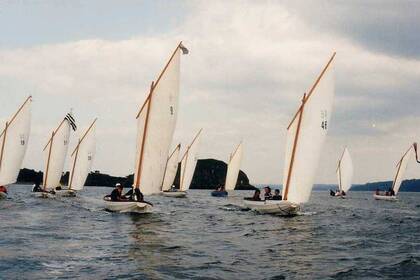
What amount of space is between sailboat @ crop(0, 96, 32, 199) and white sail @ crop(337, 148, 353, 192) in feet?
285

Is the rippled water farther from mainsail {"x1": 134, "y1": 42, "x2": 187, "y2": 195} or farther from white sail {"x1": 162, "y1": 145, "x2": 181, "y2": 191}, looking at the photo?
white sail {"x1": 162, "y1": 145, "x2": 181, "y2": 191}

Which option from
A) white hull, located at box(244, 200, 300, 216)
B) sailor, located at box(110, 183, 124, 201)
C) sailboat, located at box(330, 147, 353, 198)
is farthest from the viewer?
sailboat, located at box(330, 147, 353, 198)

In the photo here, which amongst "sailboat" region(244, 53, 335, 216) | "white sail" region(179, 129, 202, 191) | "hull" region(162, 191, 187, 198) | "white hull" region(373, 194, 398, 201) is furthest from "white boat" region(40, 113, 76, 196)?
"white hull" region(373, 194, 398, 201)

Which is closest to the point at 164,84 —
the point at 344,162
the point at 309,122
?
the point at 309,122

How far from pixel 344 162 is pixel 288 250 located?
348 feet

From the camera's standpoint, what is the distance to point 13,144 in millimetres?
60156

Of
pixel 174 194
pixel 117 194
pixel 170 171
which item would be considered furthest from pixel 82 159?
pixel 117 194

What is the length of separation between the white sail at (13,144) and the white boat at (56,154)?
14344mm

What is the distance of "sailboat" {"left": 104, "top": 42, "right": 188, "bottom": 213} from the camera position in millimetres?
42531

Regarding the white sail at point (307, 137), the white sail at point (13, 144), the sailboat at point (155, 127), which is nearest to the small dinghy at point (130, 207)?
the sailboat at point (155, 127)

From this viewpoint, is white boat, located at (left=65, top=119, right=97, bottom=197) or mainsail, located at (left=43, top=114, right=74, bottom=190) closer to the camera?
mainsail, located at (left=43, top=114, right=74, bottom=190)

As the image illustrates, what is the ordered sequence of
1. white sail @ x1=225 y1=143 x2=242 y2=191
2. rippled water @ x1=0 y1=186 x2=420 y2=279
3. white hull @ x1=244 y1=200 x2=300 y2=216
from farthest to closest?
white sail @ x1=225 y1=143 x2=242 y2=191, white hull @ x1=244 y1=200 x2=300 y2=216, rippled water @ x1=0 y1=186 x2=420 y2=279

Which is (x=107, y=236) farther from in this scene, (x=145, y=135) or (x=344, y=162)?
(x=344, y=162)

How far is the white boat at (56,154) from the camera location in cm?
7525
